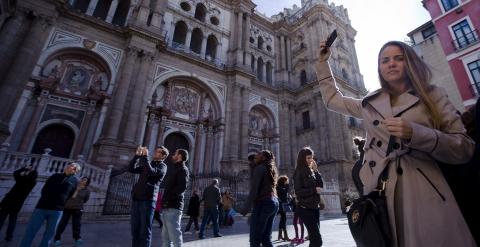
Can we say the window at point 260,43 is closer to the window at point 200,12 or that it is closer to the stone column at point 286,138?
the window at point 200,12

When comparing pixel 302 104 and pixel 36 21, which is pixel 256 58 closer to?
pixel 302 104

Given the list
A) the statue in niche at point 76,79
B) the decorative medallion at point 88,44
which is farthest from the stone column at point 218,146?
the decorative medallion at point 88,44

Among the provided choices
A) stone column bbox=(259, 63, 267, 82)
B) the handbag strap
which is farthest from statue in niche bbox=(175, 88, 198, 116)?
the handbag strap

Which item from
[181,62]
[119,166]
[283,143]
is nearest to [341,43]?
[283,143]

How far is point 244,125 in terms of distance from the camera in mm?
18594

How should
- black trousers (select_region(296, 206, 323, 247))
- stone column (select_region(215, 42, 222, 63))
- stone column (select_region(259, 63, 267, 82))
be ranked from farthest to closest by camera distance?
1. stone column (select_region(259, 63, 267, 82))
2. stone column (select_region(215, 42, 222, 63))
3. black trousers (select_region(296, 206, 323, 247))

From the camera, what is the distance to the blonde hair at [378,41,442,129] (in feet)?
4.21

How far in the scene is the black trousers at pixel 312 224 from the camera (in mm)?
3300

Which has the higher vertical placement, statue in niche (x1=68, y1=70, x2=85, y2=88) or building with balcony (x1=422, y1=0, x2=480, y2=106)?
building with balcony (x1=422, y1=0, x2=480, y2=106)

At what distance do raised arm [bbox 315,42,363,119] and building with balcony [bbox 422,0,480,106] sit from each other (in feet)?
51.4

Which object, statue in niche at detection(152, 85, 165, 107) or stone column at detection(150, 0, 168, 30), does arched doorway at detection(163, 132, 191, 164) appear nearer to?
statue in niche at detection(152, 85, 165, 107)

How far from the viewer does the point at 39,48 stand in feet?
40.5

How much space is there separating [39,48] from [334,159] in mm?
20396

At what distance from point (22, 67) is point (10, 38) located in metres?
1.40
